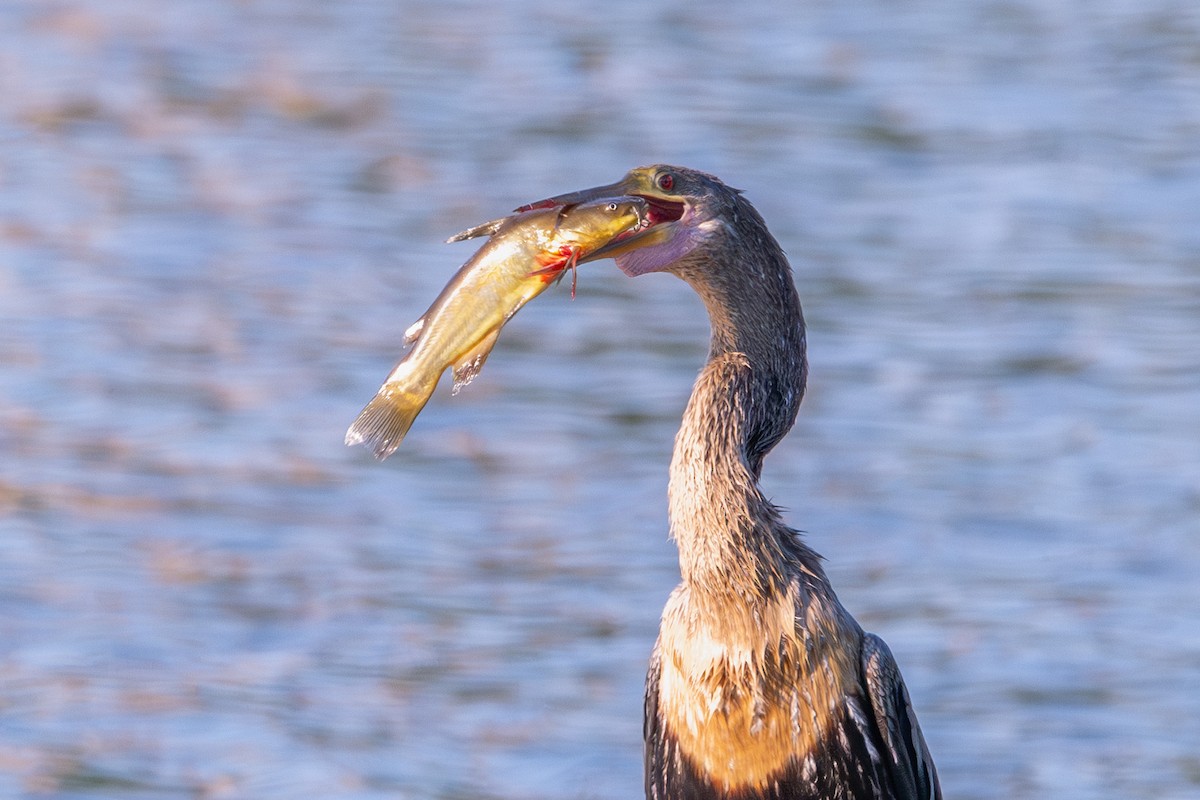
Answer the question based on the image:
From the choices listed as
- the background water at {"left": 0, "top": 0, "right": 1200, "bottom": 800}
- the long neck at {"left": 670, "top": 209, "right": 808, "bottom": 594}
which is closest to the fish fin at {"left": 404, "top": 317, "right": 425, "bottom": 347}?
the long neck at {"left": 670, "top": 209, "right": 808, "bottom": 594}

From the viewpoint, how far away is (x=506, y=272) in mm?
4809

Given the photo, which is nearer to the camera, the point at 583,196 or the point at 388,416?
the point at 388,416

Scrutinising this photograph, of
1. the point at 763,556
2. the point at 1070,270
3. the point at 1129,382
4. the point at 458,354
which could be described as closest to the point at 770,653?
the point at 763,556

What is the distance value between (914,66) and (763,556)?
24.8 feet

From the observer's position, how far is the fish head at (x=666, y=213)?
191 inches

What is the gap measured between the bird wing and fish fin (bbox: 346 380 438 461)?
118 centimetres

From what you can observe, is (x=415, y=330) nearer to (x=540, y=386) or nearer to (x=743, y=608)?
(x=743, y=608)

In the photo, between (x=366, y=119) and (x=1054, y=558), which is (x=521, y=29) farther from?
(x=1054, y=558)

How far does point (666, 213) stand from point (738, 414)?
18.8 inches

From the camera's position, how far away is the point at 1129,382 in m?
9.01

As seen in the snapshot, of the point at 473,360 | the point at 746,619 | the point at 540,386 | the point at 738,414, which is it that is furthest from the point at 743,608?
the point at 540,386

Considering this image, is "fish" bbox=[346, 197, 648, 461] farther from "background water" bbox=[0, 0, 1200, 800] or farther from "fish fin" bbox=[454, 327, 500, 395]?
"background water" bbox=[0, 0, 1200, 800]

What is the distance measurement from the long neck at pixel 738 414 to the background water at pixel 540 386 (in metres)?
1.76

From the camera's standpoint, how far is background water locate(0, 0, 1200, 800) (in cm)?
683
